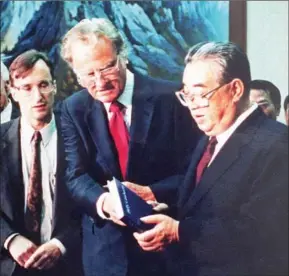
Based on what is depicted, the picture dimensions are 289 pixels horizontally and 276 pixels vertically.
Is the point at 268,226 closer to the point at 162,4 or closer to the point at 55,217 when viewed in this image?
the point at 55,217

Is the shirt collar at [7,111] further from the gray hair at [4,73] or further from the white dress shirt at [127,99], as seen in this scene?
the white dress shirt at [127,99]

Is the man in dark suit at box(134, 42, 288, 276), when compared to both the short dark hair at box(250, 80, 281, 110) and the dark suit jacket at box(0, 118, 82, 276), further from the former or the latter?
the dark suit jacket at box(0, 118, 82, 276)

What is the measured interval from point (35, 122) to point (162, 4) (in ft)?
1.82

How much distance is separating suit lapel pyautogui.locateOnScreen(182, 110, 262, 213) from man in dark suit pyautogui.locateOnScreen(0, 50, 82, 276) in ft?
1.28

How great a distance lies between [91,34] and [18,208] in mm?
597

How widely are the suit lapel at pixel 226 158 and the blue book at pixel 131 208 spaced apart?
13 cm

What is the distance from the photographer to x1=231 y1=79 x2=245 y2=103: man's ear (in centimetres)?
172

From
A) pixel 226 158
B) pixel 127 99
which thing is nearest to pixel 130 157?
pixel 127 99

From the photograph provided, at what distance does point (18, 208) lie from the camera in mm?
1776

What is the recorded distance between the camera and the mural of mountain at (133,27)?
177cm

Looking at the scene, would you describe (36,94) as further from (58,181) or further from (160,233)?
(160,233)

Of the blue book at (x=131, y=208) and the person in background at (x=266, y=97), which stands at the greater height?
the person in background at (x=266, y=97)

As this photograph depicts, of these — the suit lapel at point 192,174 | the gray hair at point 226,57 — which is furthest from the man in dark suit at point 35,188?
the gray hair at point 226,57

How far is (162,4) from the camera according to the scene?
1.79 metres
